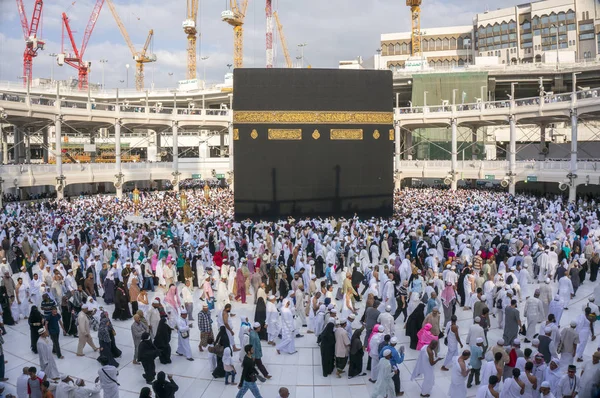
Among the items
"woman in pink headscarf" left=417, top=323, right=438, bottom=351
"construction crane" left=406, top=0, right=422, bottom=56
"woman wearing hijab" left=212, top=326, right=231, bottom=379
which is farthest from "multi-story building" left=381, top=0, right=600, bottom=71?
"woman wearing hijab" left=212, top=326, right=231, bottom=379

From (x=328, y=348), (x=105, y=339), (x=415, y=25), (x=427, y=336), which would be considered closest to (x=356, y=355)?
(x=328, y=348)

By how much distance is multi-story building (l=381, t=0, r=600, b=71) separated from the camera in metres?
53.4

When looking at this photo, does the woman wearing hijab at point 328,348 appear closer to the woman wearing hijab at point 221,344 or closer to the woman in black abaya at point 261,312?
the woman wearing hijab at point 221,344

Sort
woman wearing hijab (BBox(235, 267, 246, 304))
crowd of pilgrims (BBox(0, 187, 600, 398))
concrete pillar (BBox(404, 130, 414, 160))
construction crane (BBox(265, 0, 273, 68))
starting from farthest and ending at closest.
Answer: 1. construction crane (BBox(265, 0, 273, 68))
2. concrete pillar (BBox(404, 130, 414, 160))
3. woman wearing hijab (BBox(235, 267, 246, 304))
4. crowd of pilgrims (BBox(0, 187, 600, 398))

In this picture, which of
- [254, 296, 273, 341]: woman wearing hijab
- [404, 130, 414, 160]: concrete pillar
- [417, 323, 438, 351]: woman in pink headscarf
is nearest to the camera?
[417, 323, 438, 351]: woman in pink headscarf

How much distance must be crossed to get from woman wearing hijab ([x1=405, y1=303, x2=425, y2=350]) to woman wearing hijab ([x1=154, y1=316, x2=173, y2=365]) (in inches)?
171

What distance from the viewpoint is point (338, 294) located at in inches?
454

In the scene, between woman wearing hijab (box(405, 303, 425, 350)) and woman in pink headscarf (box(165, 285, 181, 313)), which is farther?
woman in pink headscarf (box(165, 285, 181, 313))

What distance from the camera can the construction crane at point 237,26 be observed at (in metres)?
75.1

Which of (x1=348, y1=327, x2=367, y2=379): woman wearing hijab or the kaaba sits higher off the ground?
the kaaba

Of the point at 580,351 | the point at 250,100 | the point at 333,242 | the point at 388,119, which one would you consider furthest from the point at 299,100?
the point at 580,351

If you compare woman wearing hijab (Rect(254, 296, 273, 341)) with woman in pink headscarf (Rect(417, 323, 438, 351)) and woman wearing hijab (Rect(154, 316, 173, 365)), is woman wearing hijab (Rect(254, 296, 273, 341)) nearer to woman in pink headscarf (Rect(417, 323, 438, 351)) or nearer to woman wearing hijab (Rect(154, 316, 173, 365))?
woman wearing hijab (Rect(154, 316, 173, 365))

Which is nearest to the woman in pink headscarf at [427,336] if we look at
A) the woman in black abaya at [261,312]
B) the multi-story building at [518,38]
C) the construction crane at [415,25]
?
the woman in black abaya at [261,312]

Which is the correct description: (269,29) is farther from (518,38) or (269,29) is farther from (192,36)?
(518,38)
